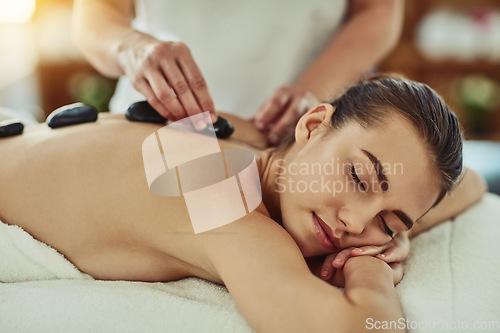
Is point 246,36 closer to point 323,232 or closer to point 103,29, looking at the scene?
point 103,29

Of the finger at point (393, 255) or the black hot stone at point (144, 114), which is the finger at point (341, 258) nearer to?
the finger at point (393, 255)

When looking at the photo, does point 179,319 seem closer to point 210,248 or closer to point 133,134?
point 210,248

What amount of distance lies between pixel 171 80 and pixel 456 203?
0.78 m

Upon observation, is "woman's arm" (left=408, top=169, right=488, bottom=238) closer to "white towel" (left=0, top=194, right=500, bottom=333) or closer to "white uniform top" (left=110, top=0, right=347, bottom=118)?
"white towel" (left=0, top=194, right=500, bottom=333)

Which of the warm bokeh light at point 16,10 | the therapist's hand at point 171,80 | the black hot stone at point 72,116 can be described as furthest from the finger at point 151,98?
the warm bokeh light at point 16,10

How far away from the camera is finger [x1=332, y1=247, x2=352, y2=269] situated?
87 cm

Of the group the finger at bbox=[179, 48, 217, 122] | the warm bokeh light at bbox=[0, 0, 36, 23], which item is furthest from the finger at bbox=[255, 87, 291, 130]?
the warm bokeh light at bbox=[0, 0, 36, 23]

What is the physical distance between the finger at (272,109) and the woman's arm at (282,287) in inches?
15.7

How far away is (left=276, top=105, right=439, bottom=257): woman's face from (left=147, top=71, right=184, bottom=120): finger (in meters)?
0.26

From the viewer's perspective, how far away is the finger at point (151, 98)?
965mm

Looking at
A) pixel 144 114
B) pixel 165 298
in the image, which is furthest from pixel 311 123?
pixel 165 298

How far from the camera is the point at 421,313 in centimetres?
76

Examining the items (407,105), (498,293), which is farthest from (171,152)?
(498,293)

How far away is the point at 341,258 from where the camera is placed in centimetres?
87
